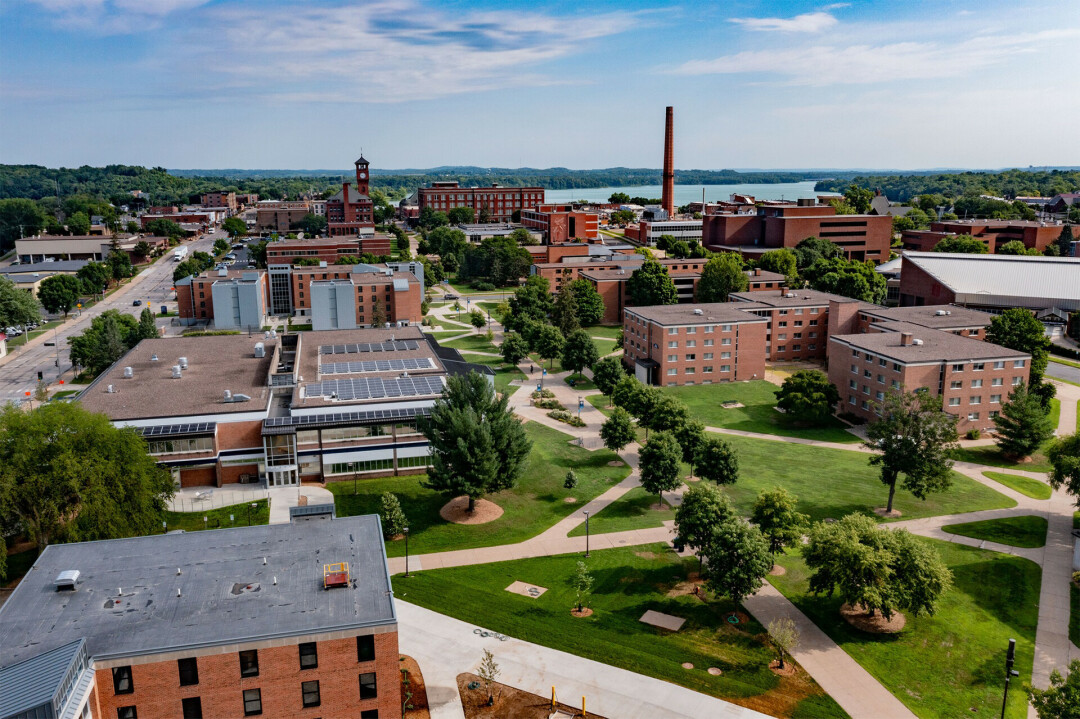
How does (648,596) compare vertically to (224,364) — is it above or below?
below

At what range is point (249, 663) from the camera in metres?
26.3

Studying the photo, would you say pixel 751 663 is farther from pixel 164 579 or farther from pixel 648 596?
pixel 164 579

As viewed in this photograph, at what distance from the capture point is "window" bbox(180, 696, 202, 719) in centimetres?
2594

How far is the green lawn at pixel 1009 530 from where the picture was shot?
4641cm

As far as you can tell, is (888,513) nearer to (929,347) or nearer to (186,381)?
(929,347)

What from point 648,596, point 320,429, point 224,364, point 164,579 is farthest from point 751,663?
point 224,364

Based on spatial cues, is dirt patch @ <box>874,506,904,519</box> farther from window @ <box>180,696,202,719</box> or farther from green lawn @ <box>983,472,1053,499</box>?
window @ <box>180,696,202,719</box>

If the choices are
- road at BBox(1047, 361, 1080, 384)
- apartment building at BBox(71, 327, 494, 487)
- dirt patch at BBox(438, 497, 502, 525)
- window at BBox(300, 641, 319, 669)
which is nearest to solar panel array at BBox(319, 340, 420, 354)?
apartment building at BBox(71, 327, 494, 487)

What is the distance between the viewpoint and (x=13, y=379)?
85750 millimetres

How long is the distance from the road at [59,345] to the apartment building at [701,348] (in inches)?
2431

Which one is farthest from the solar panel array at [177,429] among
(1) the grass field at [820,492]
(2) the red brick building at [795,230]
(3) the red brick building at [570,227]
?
(3) the red brick building at [570,227]

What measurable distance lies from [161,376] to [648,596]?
153 ft

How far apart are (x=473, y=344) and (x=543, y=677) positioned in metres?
72.5

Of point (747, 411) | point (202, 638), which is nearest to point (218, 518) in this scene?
point (202, 638)
